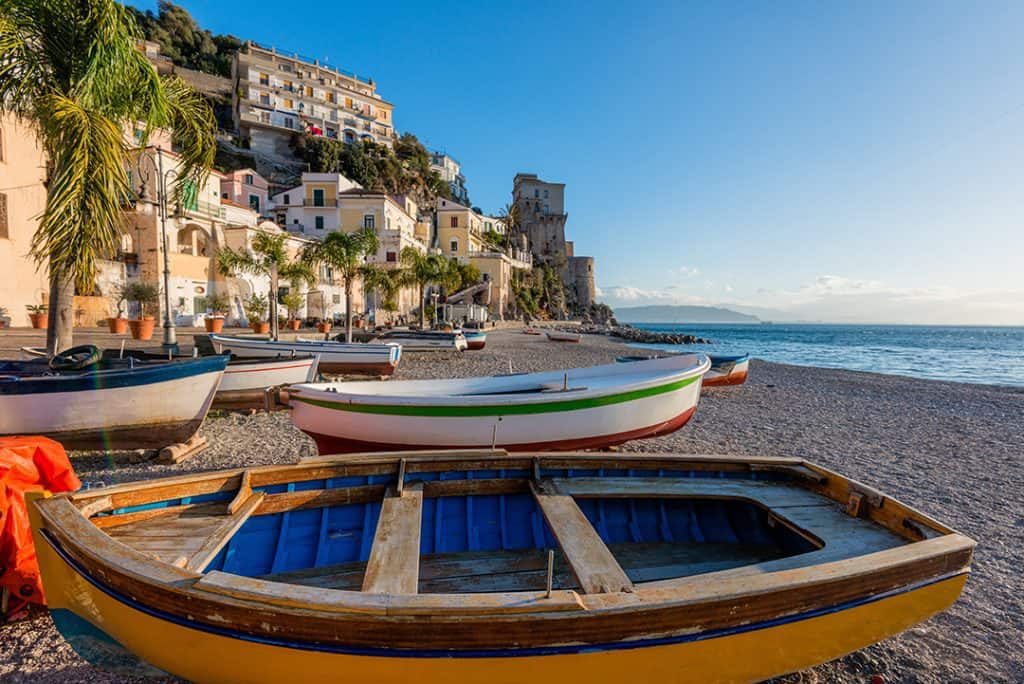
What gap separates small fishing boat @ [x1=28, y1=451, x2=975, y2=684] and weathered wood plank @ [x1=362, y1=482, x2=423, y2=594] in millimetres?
20

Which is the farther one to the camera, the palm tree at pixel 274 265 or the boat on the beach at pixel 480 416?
the palm tree at pixel 274 265

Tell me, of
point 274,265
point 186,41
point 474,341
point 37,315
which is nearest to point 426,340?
point 474,341

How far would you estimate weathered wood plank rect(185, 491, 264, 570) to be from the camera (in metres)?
2.97

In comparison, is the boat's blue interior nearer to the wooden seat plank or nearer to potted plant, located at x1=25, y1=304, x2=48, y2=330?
the wooden seat plank

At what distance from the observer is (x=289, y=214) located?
150 feet

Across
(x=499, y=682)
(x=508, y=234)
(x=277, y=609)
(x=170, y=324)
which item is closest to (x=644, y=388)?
(x=499, y=682)

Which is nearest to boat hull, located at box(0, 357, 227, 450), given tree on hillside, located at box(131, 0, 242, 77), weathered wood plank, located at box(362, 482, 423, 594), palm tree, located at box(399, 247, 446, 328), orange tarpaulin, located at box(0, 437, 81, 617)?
orange tarpaulin, located at box(0, 437, 81, 617)

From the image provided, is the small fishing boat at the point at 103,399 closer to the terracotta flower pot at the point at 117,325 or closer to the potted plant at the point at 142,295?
the terracotta flower pot at the point at 117,325

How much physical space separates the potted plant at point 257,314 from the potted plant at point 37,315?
8380 millimetres

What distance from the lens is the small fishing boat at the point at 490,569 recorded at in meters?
2.27

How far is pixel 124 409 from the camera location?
7.02 m

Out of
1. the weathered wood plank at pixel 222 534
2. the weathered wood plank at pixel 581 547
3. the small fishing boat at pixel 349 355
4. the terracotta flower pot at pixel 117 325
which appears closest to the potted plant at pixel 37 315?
the terracotta flower pot at pixel 117 325

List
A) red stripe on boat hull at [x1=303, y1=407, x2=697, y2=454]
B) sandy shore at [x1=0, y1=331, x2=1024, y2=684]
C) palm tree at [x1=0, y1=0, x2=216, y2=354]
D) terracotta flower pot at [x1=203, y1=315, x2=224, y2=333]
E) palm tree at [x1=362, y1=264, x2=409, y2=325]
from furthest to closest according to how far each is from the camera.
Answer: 1. palm tree at [x1=362, y1=264, x2=409, y2=325]
2. terracotta flower pot at [x1=203, y1=315, x2=224, y2=333]
3. red stripe on boat hull at [x1=303, y1=407, x2=697, y2=454]
4. palm tree at [x1=0, y1=0, x2=216, y2=354]
5. sandy shore at [x1=0, y1=331, x2=1024, y2=684]

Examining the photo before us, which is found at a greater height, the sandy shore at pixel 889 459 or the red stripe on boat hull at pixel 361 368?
the red stripe on boat hull at pixel 361 368
